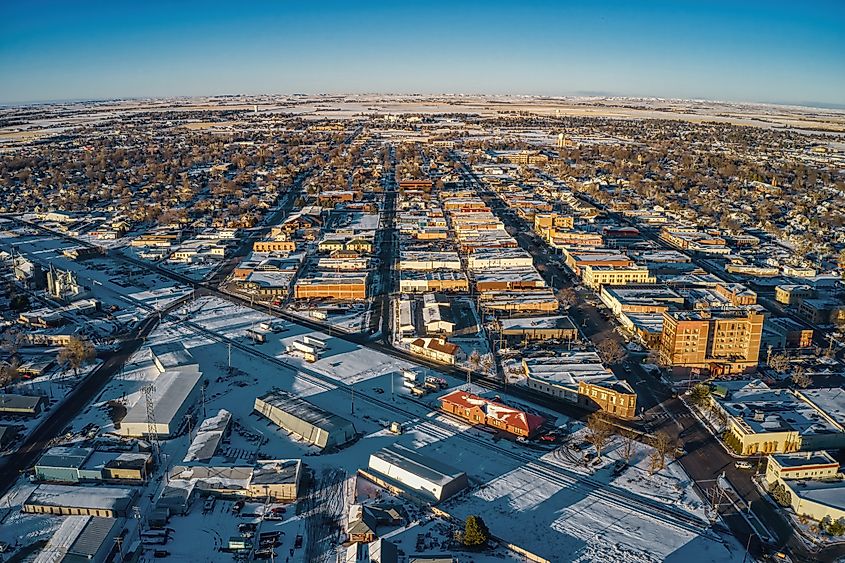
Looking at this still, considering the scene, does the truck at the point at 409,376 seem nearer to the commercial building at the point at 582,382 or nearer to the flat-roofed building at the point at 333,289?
the commercial building at the point at 582,382

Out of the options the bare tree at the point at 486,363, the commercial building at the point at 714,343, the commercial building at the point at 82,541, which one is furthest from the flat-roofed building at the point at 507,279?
the commercial building at the point at 82,541

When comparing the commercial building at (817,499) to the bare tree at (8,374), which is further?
the bare tree at (8,374)

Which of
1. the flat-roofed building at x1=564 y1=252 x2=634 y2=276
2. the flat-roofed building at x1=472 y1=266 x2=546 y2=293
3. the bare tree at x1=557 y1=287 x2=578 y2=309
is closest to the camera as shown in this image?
the bare tree at x1=557 y1=287 x2=578 y2=309

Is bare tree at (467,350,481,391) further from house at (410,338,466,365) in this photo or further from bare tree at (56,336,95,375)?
bare tree at (56,336,95,375)

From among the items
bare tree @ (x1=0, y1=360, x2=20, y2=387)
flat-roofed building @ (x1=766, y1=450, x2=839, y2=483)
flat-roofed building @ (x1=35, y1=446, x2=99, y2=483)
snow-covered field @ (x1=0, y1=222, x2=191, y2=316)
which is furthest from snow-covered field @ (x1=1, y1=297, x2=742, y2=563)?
snow-covered field @ (x1=0, y1=222, x2=191, y2=316)

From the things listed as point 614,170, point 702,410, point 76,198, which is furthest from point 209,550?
point 614,170

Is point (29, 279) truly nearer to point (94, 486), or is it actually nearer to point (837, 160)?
point (94, 486)
